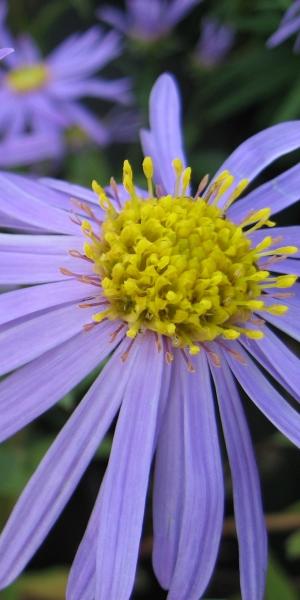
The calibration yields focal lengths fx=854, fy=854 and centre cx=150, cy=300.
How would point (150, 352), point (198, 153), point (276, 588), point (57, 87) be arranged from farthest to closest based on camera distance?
point (57, 87) < point (198, 153) < point (276, 588) < point (150, 352)


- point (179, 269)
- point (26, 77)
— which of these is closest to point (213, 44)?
point (26, 77)

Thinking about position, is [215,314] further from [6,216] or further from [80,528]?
[80,528]

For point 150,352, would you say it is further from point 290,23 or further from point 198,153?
point 198,153

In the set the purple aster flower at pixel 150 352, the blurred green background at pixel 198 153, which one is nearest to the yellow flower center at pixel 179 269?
the purple aster flower at pixel 150 352

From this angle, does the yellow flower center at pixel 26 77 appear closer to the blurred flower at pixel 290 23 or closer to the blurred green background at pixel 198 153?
the blurred green background at pixel 198 153

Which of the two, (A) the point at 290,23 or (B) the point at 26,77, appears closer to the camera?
(A) the point at 290,23
